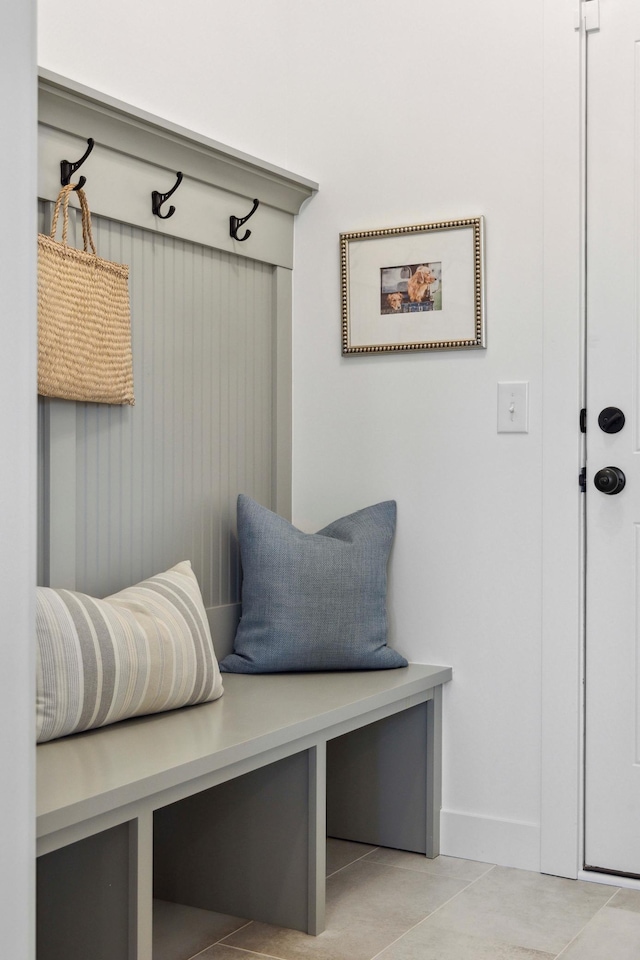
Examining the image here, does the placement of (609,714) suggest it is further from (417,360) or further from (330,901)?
(417,360)

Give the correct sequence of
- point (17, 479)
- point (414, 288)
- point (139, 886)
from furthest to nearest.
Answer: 1. point (414, 288)
2. point (139, 886)
3. point (17, 479)

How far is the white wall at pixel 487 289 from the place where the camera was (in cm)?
239

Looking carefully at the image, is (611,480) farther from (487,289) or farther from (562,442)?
(487,289)

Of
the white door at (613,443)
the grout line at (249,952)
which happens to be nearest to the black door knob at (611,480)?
the white door at (613,443)

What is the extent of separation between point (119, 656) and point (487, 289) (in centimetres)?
129

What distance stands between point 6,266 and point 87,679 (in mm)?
791

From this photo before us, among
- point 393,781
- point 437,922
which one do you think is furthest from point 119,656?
point 393,781

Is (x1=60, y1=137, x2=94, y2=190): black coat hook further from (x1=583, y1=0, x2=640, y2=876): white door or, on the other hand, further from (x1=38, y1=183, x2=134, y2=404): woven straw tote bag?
(x1=583, y1=0, x2=640, y2=876): white door

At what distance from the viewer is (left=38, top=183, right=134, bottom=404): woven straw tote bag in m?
1.87

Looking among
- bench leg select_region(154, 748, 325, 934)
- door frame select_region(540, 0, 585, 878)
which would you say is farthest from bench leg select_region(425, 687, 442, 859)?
bench leg select_region(154, 748, 325, 934)

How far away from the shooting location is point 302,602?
2.34 m

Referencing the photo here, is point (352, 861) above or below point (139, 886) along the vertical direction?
below

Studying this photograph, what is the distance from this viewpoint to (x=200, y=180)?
233 cm

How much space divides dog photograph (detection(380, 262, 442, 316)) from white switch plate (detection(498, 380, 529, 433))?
28 cm
